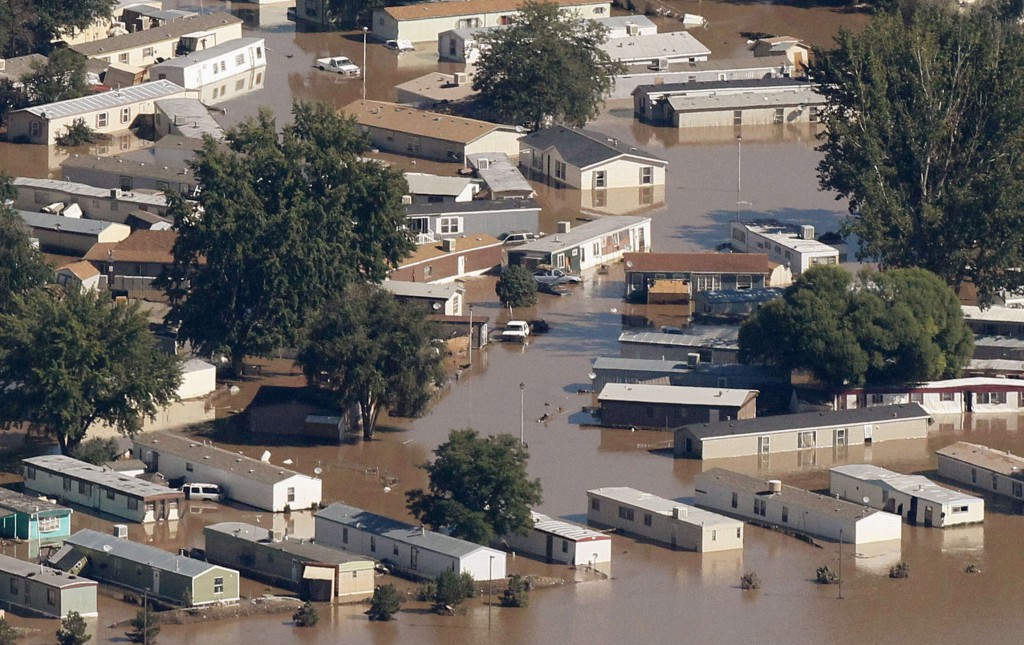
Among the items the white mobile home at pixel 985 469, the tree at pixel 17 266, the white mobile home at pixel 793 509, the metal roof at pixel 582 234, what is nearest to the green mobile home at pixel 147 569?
the white mobile home at pixel 793 509

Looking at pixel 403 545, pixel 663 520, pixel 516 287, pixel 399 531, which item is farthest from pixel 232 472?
pixel 516 287

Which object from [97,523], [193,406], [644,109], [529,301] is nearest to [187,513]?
[97,523]

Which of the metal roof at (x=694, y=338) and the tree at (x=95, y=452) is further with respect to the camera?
the metal roof at (x=694, y=338)

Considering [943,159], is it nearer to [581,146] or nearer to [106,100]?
[581,146]

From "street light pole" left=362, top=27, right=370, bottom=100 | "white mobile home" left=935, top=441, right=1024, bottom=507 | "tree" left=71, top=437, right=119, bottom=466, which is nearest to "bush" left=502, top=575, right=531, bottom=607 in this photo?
"tree" left=71, top=437, right=119, bottom=466

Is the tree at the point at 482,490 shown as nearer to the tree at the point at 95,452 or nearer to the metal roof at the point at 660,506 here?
the metal roof at the point at 660,506
